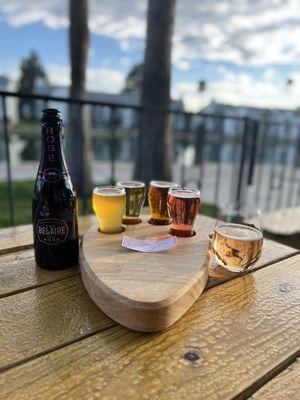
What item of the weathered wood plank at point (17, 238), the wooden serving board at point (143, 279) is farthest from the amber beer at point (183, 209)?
the weathered wood plank at point (17, 238)

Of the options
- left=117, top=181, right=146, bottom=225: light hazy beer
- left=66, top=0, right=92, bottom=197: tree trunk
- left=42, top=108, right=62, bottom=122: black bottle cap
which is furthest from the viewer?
left=66, top=0, right=92, bottom=197: tree trunk

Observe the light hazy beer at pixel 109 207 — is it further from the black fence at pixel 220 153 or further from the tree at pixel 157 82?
the tree at pixel 157 82

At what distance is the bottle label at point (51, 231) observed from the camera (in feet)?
2.74

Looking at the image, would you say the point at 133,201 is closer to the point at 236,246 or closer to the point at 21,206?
the point at 236,246

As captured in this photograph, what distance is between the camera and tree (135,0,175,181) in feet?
12.3

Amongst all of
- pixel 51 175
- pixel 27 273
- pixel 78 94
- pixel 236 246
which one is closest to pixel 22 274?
pixel 27 273

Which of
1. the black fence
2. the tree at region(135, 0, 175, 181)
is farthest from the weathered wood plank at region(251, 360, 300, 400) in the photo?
the tree at region(135, 0, 175, 181)

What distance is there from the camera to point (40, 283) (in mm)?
807

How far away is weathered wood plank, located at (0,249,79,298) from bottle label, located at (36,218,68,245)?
0.29 ft

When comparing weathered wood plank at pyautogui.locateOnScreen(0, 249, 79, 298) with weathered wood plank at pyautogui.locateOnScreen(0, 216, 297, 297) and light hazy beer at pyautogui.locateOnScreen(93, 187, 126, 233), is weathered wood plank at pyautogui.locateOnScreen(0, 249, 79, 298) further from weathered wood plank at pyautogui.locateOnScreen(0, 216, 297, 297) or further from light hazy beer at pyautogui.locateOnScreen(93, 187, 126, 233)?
light hazy beer at pyautogui.locateOnScreen(93, 187, 126, 233)

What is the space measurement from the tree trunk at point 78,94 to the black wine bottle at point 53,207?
12.4ft

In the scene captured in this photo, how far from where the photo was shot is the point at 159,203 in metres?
1.07

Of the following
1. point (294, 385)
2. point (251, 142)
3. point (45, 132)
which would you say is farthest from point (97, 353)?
point (251, 142)

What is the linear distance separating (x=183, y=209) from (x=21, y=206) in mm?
4458
